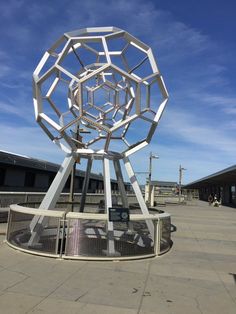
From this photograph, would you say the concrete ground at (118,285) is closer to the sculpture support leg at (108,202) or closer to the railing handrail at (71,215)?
the sculpture support leg at (108,202)

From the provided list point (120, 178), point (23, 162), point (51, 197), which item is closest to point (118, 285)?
point (51, 197)

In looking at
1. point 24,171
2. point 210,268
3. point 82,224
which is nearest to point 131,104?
point 82,224

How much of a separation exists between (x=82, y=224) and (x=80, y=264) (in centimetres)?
104

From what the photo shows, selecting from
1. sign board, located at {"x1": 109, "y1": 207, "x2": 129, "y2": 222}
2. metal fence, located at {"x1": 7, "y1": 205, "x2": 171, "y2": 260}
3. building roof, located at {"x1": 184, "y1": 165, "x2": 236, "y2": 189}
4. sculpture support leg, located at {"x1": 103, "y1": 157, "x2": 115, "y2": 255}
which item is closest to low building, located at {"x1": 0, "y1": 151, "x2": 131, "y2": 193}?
building roof, located at {"x1": 184, "y1": 165, "x2": 236, "y2": 189}

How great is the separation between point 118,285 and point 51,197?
512cm

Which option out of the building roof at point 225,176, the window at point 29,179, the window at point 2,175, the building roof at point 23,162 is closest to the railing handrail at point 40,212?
the building roof at point 23,162

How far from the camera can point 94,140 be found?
46.4 ft

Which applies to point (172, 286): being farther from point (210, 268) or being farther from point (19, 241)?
point (19, 241)

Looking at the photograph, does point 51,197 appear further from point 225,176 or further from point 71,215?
point 225,176

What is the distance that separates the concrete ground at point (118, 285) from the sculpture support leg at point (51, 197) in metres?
0.77

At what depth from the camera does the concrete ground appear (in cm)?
554

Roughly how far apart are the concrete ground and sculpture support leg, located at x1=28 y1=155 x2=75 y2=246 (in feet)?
2.53

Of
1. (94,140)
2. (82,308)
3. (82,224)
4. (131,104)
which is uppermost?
(131,104)

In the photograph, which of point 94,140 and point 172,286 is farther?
point 94,140
